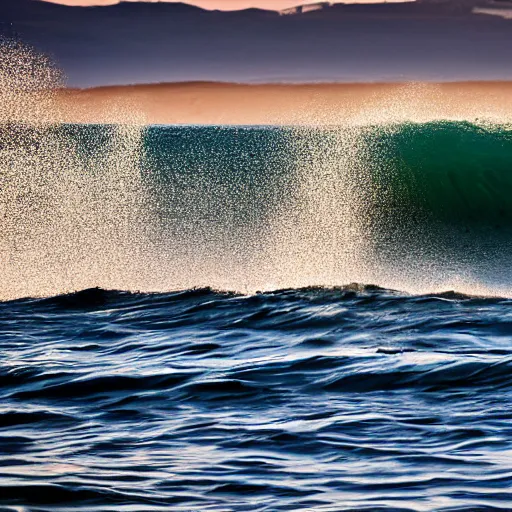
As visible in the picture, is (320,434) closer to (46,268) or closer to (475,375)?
(475,375)

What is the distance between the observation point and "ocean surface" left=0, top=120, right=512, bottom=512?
18.6ft

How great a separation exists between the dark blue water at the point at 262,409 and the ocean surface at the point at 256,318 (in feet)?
0.07

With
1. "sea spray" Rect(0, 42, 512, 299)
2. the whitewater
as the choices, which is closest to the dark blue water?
the whitewater

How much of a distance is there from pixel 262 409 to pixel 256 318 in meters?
3.85

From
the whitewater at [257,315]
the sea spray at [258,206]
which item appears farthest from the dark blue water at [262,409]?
the sea spray at [258,206]

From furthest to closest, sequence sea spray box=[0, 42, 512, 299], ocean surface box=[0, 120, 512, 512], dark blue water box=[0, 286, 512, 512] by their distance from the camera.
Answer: sea spray box=[0, 42, 512, 299] < ocean surface box=[0, 120, 512, 512] < dark blue water box=[0, 286, 512, 512]

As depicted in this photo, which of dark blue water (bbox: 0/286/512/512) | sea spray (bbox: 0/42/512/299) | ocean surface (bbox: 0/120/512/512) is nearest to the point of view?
dark blue water (bbox: 0/286/512/512)

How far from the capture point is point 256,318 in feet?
35.7

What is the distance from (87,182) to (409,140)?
5.22m

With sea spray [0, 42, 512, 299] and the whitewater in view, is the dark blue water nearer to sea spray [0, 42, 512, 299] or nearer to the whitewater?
the whitewater

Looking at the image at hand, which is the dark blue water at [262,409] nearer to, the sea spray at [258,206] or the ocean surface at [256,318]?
the ocean surface at [256,318]

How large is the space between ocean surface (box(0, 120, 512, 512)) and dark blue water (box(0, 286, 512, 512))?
2cm

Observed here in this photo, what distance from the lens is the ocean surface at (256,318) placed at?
5684mm

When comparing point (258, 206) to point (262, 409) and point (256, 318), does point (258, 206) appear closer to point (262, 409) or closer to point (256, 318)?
point (256, 318)
